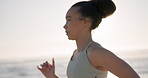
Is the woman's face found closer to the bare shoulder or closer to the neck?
the neck

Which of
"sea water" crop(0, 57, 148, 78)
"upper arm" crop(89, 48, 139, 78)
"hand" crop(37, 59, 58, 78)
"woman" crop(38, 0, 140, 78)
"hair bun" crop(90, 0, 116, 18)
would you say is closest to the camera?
"upper arm" crop(89, 48, 139, 78)

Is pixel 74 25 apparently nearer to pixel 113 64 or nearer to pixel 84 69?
pixel 84 69

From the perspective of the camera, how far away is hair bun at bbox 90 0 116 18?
293 cm

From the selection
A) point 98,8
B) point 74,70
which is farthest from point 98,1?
point 74,70

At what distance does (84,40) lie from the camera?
2963 millimetres

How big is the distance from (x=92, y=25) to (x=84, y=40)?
0.11m

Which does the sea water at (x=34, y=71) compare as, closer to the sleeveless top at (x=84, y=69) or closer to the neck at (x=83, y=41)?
the neck at (x=83, y=41)

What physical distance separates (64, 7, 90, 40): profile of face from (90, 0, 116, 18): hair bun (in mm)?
134

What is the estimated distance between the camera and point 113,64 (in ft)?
8.71

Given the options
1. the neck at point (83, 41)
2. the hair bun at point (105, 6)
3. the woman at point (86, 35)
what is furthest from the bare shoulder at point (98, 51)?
the hair bun at point (105, 6)

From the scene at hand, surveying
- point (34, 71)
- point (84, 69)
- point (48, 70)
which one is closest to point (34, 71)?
point (34, 71)

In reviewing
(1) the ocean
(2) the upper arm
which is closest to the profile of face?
(2) the upper arm

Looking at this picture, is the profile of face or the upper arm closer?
the upper arm

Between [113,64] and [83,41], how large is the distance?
376 mm
